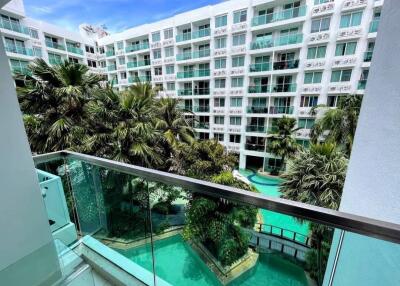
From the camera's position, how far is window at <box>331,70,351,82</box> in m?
10.3

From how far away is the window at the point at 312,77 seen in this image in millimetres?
10948

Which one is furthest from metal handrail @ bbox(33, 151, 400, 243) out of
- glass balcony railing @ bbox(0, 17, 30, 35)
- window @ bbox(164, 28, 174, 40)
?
glass balcony railing @ bbox(0, 17, 30, 35)

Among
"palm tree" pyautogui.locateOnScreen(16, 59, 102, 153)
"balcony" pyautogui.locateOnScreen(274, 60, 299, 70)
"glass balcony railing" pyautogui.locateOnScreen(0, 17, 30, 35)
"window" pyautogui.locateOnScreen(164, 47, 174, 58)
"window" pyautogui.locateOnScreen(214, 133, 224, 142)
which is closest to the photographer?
"palm tree" pyautogui.locateOnScreen(16, 59, 102, 153)

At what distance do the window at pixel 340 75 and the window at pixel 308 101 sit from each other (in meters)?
1.27

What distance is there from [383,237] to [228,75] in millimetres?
13261

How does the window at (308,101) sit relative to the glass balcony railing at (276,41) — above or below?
below

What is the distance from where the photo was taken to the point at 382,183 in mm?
1127

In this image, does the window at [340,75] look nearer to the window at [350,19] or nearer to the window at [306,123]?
the window at [350,19]

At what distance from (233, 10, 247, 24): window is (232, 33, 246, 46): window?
78 centimetres

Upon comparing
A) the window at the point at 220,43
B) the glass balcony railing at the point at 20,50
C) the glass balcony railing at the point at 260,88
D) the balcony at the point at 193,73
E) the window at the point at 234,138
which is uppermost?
the window at the point at 220,43

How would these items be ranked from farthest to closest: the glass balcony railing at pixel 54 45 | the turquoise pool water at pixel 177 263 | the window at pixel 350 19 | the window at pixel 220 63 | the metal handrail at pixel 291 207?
1. the glass balcony railing at pixel 54 45
2. the window at pixel 220 63
3. the window at pixel 350 19
4. the turquoise pool water at pixel 177 263
5. the metal handrail at pixel 291 207

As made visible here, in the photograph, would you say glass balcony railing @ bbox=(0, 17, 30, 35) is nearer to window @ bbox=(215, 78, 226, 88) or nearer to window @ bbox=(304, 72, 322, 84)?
window @ bbox=(215, 78, 226, 88)

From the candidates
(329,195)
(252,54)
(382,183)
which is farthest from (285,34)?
(382,183)

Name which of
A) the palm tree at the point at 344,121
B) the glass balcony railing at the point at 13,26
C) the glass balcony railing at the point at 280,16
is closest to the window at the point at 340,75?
the palm tree at the point at 344,121
